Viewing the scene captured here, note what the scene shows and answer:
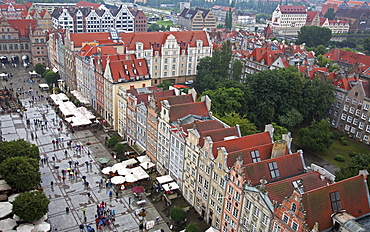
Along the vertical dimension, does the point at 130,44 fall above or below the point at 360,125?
above

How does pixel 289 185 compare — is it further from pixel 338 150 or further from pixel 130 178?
pixel 338 150

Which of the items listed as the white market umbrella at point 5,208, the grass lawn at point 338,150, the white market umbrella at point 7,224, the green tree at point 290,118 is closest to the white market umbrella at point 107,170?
the white market umbrella at point 5,208

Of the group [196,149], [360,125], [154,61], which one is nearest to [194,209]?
[196,149]

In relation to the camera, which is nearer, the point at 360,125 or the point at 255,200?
the point at 255,200

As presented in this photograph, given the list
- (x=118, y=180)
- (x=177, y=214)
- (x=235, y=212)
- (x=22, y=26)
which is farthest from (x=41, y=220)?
(x=22, y=26)

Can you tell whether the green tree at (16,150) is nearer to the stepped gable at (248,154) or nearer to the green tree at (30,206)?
the green tree at (30,206)

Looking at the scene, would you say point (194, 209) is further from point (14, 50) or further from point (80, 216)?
point (14, 50)

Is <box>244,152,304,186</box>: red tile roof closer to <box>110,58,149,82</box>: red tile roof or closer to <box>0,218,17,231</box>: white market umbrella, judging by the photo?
<box>0,218,17,231</box>: white market umbrella
